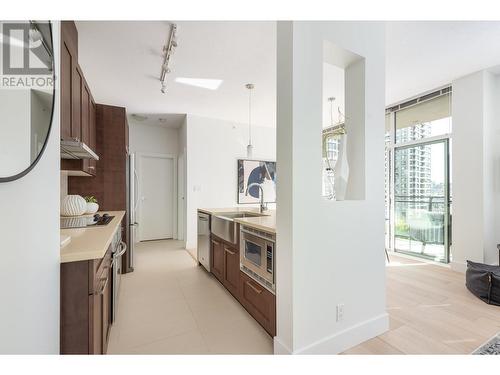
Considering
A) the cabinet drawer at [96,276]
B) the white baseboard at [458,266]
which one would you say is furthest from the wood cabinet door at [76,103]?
the white baseboard at [458,266]

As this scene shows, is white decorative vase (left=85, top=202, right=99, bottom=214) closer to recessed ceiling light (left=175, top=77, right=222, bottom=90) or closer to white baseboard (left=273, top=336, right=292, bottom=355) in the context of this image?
recessed ceiling light (left=175, top=77, right=222, bottom=90)

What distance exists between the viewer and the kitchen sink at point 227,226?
7.89 ft

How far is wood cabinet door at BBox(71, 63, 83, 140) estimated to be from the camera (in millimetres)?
1938

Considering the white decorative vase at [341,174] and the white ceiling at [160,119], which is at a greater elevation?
the white ceiling at [160,119]

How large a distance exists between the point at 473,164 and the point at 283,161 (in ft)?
10.6

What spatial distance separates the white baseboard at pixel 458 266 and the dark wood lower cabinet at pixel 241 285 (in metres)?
3.16

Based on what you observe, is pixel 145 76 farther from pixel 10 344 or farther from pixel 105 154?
pixel 10 344

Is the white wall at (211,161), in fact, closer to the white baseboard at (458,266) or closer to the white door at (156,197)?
the white door at (156,197)

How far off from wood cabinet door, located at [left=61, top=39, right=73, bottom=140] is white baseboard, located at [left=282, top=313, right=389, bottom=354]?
2.16 meters

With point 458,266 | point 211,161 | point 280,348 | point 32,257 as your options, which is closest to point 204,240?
point 280,348

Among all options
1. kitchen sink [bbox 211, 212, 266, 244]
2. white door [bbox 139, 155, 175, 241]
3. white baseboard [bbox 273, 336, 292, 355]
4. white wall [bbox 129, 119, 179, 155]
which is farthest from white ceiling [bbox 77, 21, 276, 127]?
white baseboard [bbox 273, 336, 292, 355]

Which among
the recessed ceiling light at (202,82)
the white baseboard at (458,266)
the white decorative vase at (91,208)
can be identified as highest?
the recessed ceiling light at (202,82)

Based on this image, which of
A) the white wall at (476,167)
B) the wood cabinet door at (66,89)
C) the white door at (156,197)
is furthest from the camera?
the white door at (156,197)
